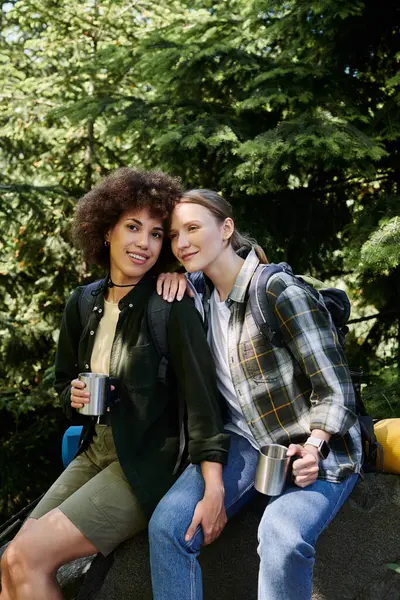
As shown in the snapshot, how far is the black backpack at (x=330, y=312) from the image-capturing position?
2838 millimetres

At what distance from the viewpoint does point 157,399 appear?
291 centimetres

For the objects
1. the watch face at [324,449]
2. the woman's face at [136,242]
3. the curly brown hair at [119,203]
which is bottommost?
the watch face at [324,449]

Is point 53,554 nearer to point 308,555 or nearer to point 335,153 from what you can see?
point 308,555

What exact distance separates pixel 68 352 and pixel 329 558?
61.2 inches

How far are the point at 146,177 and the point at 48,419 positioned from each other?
455 centimetres

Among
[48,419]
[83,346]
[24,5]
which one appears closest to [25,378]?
[48,419]

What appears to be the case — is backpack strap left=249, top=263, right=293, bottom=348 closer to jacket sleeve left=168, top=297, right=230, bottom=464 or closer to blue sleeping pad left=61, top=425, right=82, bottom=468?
jacket sleeve left=168, top=297, right=230, bottom=464

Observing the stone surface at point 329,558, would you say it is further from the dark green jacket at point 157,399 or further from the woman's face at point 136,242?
the woman's face at point 136,242

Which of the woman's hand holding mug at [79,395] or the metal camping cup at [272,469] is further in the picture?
the woman's hand holding mug at [79,395]

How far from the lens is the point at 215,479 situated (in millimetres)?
2695

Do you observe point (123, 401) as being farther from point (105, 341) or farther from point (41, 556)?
point (41, 556)

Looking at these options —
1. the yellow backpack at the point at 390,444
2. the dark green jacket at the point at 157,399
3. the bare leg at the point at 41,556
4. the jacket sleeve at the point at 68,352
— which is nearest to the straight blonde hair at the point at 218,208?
the dark green jacket at the point at 157,399

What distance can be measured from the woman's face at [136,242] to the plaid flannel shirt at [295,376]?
43 cm

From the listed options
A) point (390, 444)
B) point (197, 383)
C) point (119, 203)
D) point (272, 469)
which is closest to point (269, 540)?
point (272, 469)
